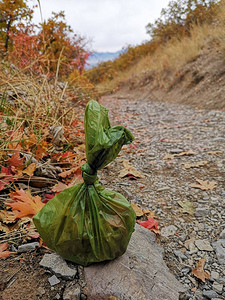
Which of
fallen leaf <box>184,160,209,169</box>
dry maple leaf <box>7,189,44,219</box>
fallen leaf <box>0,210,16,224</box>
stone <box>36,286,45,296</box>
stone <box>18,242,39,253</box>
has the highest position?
dry maple leaf <box>7,189,44,219</box>

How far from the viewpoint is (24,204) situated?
1.46m

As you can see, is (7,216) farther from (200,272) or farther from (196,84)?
(196,84)

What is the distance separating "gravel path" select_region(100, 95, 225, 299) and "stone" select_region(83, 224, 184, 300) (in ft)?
0.42

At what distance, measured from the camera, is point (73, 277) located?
3.72ft

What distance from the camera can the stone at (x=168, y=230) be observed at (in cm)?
171

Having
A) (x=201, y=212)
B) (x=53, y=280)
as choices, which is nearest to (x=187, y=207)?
(x=201, y=212)

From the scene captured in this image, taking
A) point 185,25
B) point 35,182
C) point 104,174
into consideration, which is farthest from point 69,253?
point 185,25

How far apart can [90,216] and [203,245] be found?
3.06 ft

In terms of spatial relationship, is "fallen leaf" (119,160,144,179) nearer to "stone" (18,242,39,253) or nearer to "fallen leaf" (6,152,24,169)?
"fallen leaf" (6,152,24,169)

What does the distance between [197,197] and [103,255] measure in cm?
130

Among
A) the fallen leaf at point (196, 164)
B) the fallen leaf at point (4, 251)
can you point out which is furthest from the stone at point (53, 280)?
the fallen leaf at point (196, 164)

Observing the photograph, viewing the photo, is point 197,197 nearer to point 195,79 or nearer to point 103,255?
point 103,255

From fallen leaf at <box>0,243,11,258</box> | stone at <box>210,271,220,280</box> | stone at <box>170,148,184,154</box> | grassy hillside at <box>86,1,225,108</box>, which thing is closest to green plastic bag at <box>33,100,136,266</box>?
fallen leaf at <box>0,243,11,258</box>

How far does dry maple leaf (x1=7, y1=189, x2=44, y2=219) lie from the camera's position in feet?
4.71
